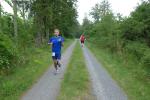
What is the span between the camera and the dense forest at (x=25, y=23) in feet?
38.9

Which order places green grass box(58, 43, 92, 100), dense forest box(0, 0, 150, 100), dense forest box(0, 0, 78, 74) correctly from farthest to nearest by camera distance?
dense forest box(0, 0, 78, 74)
dense forest box(0, 0, 150, 100)
green grass box(58, 43, 92, 100)

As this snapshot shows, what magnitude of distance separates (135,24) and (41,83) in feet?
65.7

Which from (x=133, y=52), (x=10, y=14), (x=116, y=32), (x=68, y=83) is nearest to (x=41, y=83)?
(x=68, y=83)

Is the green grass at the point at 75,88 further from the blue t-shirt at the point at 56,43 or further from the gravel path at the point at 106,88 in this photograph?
the blue t-shirt at the point at 56,43

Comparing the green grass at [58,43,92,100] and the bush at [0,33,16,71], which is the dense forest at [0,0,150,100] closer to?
the bush at [0,33,16,71]

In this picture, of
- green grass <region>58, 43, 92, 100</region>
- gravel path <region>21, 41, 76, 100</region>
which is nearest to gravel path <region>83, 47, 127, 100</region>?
green grass <region>58, 43, 92, 100</region>

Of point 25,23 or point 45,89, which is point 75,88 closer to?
point 45,89

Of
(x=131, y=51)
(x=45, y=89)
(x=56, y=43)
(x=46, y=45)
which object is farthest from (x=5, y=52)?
(x=46, y=45)

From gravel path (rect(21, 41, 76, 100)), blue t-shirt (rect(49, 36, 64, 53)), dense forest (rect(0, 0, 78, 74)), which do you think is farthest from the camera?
blue t-shirt (rect(49, 36, 64, 53))

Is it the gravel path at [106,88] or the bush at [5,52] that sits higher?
the bush at [5,52]

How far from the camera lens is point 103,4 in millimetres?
81875

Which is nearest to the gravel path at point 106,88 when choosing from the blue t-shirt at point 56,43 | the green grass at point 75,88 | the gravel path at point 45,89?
the green grass at point 75,88

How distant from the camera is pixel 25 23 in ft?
71.7

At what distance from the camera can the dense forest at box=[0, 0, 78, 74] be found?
467 inches
